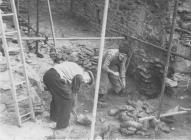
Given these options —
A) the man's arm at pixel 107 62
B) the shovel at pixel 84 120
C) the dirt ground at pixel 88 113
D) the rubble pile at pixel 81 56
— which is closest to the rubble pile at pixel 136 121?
the dirt ground at pixel 88 113

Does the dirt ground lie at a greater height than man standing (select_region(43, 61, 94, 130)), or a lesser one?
lesser

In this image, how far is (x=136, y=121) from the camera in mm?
5520

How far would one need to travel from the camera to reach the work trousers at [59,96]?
4824 mm

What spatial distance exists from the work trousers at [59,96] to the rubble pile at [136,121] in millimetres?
1041

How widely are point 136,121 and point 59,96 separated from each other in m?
1.47

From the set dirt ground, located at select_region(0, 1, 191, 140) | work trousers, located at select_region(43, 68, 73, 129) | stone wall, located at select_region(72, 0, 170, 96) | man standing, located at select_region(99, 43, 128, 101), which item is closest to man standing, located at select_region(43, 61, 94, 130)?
work trousers, located at select_region(43, 68, 73, 129)

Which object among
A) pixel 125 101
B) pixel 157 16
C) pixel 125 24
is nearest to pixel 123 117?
pixel 125 101

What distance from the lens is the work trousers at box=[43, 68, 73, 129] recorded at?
4.82 m

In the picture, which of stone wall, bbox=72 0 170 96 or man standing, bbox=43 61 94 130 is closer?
man standing, bbox=43 61 94 130

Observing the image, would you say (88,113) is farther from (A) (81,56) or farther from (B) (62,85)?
(A) (81,56)

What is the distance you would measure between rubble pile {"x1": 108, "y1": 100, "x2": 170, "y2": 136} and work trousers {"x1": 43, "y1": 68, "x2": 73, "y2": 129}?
104 centimetres

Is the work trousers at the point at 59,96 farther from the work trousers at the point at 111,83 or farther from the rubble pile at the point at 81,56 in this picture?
the rubble pile at the point at 81,56

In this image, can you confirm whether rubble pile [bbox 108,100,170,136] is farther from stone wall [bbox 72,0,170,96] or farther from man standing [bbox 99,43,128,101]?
stone wall [bbox 72,0,170,96]

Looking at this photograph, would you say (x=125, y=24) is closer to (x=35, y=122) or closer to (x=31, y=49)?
(x=31, y=49)
